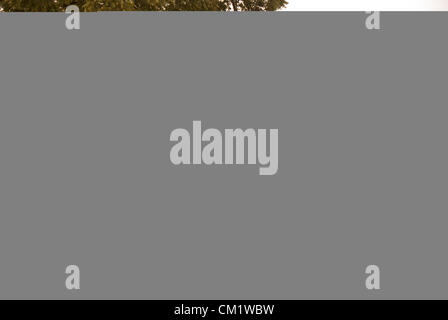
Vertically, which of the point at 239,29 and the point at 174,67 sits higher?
the point at 239,29

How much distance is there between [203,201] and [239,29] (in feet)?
3.99

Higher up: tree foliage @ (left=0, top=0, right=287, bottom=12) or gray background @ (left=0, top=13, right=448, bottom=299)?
tree foliage @ (left=0, top=0, right=287, bottom=12)

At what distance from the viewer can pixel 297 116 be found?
3959 millimetres

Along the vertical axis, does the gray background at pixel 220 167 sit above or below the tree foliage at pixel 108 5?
below

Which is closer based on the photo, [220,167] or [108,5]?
[220,167]

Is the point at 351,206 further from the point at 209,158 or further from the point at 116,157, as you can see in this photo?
the point at 116,157

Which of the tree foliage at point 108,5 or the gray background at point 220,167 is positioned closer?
the gray background at point 220,167

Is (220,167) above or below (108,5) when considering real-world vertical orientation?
below

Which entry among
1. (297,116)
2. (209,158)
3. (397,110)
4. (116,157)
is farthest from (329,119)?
(116,157)

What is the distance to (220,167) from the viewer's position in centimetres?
391

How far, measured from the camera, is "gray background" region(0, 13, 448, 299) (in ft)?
12.9

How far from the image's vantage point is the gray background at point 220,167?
3.93m

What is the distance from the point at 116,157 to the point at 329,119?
4.94ft

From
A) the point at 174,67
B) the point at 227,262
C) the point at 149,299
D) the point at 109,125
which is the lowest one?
the point at 149,299
